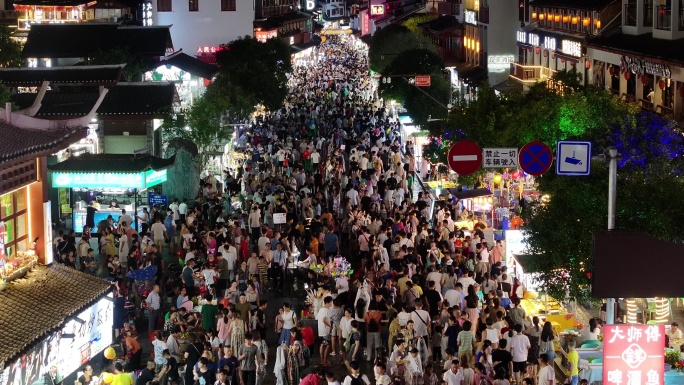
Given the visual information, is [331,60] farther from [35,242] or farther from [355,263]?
[35,242]

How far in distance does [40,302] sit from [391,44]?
58.6 meters

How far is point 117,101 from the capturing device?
3725 centimetres

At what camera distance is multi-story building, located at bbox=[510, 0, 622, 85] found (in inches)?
1752

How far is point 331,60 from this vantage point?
12450 centimetres

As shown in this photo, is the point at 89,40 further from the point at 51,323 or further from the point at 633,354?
the point at 633,354

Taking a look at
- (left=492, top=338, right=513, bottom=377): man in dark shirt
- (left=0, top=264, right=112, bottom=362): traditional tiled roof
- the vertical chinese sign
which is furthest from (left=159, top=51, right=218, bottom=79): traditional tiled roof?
the vertical chinese sign

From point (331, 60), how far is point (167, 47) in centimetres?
6724

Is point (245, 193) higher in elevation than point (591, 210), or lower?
lower

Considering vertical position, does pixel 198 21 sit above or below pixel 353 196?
above

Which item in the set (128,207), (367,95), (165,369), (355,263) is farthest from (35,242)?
(367,95)

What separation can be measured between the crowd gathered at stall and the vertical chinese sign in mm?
3568

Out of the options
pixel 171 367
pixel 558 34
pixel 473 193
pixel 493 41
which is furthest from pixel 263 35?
pixel 171 367

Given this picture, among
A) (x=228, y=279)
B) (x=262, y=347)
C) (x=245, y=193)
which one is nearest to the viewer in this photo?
(x=262, y=347)

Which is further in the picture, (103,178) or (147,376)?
(103,178)
